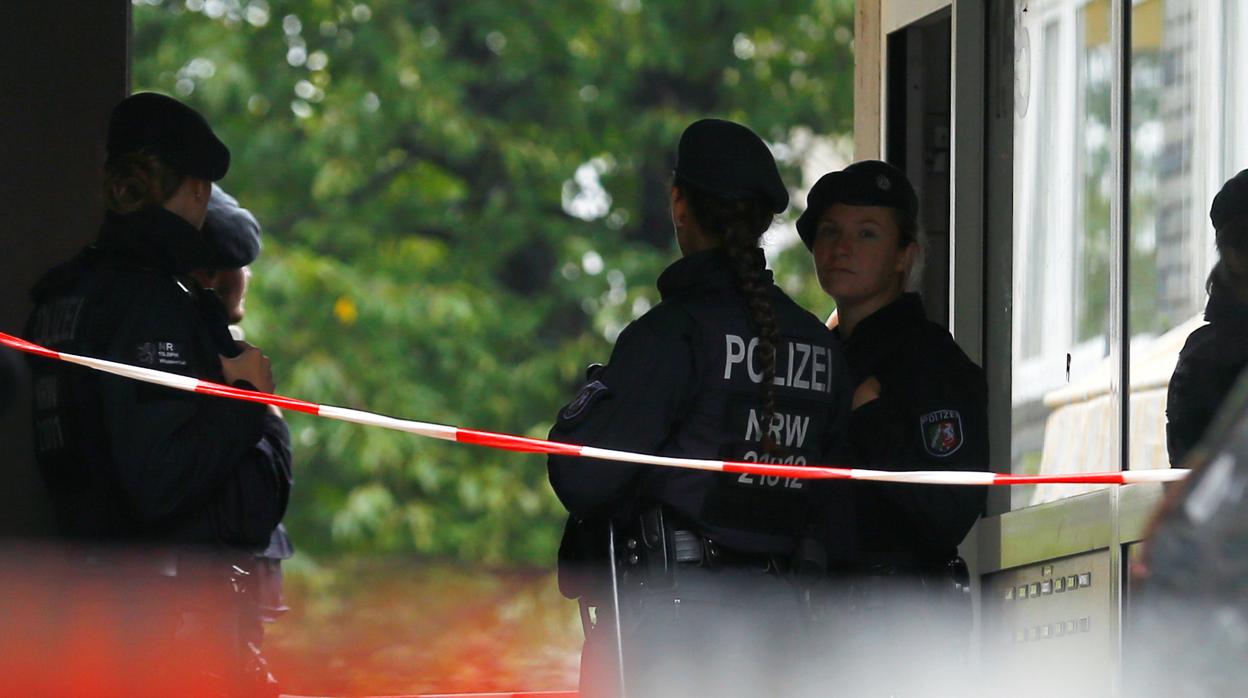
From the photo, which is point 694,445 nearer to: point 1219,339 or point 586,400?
point 586,400

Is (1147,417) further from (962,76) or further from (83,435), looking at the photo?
(83,435)

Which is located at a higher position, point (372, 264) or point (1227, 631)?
point (372, 264)

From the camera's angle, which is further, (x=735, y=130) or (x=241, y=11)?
(x=241, y=11)

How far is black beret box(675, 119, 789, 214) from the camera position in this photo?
10.8 ft

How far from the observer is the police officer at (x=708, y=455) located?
10.3 ft

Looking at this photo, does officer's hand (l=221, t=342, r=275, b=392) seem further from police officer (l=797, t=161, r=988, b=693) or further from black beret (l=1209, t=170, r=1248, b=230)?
black beret (l=1209, t=170, r=1248, b=230)

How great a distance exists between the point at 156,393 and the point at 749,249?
3.49 ft

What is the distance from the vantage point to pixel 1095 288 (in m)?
4.33

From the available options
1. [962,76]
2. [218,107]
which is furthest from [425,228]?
[962,76]

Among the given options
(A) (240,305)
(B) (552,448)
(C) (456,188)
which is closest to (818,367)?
(B) (552,448)

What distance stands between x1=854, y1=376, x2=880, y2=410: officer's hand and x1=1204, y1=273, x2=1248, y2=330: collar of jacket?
65 centimetres

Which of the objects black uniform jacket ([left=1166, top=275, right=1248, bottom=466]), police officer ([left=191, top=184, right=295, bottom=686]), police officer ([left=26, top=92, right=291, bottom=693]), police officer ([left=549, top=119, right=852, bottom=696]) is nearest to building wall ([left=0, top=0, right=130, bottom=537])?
police officer ([left=191, top=184, right=295, bottom=686])

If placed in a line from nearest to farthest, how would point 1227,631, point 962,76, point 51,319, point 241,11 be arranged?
point 1227,631 < point 51,319 < point 962,76 < point 241,11

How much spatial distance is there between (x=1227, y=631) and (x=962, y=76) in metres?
3.55
